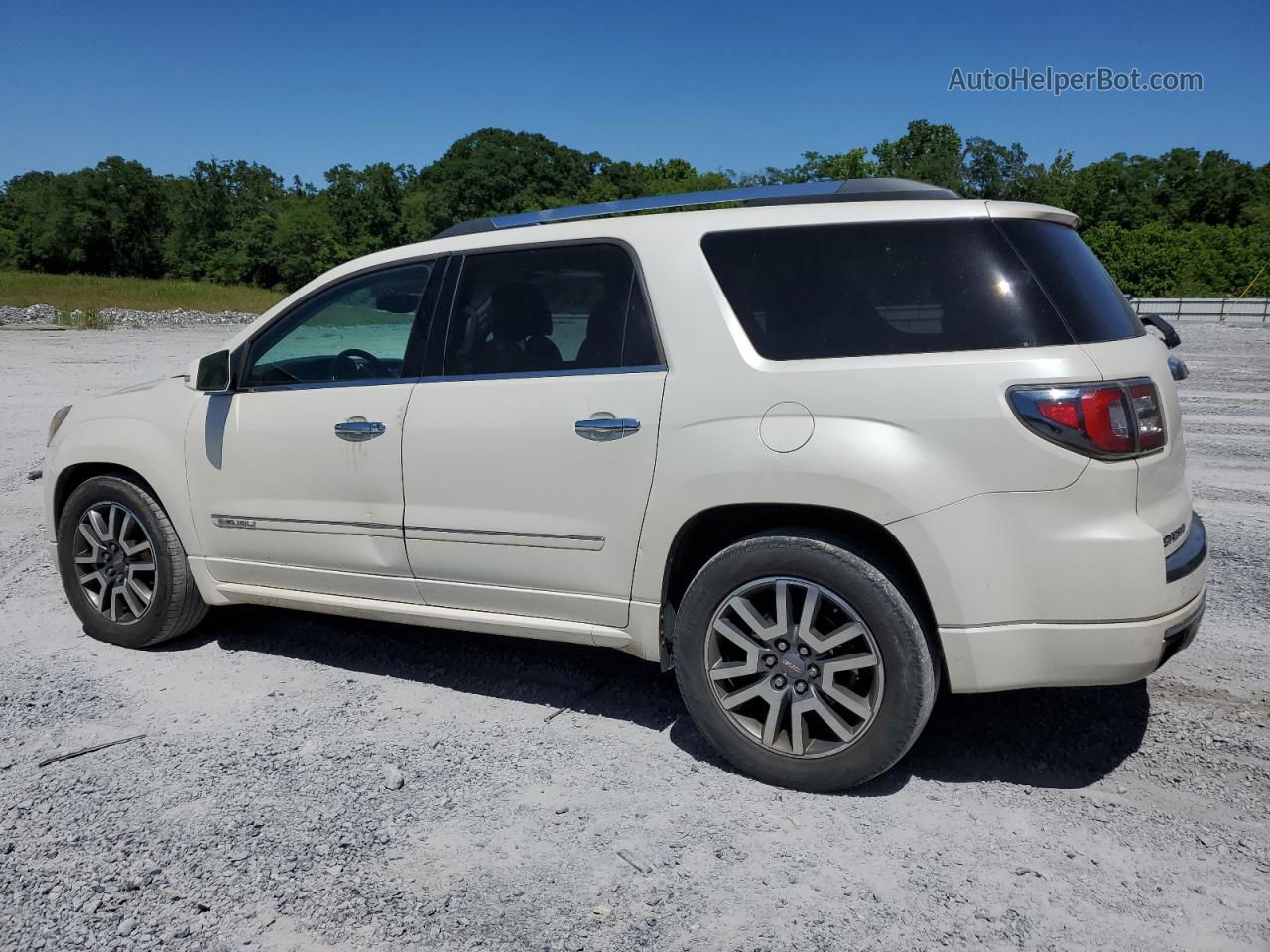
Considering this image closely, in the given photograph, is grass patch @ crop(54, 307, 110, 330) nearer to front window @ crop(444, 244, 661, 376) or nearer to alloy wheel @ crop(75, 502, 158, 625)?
alloy wheel @ crop(75, 502, 158, 625)

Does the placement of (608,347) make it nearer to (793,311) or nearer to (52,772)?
(793,311)

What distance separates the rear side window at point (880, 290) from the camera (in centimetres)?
318

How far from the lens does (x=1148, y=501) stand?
3.10m

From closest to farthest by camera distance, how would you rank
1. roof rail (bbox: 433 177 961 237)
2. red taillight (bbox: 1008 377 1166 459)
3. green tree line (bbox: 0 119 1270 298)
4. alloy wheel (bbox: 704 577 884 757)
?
red taillight (bbox: 1008 377 1166 459) → alloy wheel (bbox: 704 577 884 757) → roof rail (bbox: 433 177 961 237) → green tree line (bbox: 0 119 1270 298)

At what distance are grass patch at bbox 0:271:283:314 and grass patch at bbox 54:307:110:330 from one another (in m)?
5.43

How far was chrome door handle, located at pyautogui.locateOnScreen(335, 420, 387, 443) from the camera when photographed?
163 inches

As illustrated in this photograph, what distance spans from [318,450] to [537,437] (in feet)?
3.66

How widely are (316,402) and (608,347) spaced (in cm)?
141

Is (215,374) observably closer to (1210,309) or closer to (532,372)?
(532,372)

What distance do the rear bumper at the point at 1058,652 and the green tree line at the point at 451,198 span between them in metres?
65.6

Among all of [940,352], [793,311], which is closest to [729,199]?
[793,311]

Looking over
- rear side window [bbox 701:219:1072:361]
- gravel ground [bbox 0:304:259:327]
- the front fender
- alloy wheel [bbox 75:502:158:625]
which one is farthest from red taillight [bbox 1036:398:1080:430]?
gravel ground [bbox 0:304:259:327]

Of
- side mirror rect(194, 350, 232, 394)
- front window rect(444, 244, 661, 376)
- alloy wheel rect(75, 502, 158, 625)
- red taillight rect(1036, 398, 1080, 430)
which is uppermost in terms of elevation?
front window rect(444, 244, 661, 376)

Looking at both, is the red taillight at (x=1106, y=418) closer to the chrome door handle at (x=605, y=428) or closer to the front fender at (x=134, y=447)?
the chrome door handle at (x=605, y=428)
